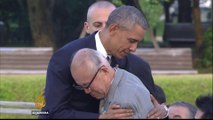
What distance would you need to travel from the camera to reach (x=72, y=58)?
3650 mm

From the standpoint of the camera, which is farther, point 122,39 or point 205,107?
point 122,39

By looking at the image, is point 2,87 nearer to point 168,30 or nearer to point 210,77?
point 210,77

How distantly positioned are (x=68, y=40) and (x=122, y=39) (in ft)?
55.8

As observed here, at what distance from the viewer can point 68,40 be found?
20.8 m

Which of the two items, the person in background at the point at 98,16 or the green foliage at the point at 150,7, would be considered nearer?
the person in background at the point at 98,16

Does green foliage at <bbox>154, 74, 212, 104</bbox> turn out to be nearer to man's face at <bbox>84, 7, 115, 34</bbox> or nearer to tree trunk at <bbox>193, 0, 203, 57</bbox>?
man's face at <bbox>84, 7, 115, 34</bbox>

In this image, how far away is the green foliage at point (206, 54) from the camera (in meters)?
16.6

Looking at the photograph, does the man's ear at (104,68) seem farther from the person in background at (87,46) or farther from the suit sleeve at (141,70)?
the suit sleeve at (141,70)

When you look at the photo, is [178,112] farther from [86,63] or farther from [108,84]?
[86,63]

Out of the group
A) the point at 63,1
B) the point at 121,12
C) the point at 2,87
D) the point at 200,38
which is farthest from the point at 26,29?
the point at 121,12

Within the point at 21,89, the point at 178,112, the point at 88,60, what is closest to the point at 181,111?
the point at 178,112

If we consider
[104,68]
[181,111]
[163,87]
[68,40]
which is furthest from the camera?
[68,40]

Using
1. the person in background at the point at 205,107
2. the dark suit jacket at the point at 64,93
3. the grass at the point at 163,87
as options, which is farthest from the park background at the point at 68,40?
the person in background at the point at 205,107

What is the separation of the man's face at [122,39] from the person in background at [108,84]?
0.36 m
